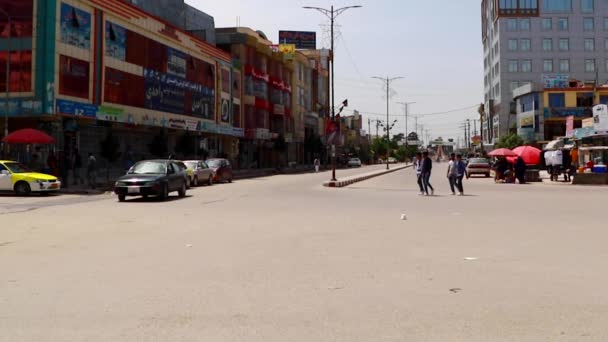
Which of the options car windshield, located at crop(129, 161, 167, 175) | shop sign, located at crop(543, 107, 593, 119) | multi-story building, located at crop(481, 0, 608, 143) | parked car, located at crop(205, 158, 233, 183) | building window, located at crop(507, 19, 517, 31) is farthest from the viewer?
building window, located at crop(507, 19, 517, 31)

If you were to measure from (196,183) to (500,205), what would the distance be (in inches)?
737

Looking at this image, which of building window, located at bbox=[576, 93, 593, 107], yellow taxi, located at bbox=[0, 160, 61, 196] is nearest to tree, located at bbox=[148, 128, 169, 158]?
yellow taxi, located at bbox=[0, 160, 61, 196]

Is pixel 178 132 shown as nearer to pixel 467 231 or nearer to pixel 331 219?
pixel 331 219

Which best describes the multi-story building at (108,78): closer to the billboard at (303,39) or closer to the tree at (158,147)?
the tree at (158,147)

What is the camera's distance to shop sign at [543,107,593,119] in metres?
75.3

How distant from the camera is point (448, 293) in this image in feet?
20.4

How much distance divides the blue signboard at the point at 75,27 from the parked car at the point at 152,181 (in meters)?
16.3

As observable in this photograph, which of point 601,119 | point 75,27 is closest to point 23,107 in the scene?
point 75,27

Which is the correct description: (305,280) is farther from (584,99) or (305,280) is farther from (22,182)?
(584,99)

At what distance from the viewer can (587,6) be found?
98125 mm

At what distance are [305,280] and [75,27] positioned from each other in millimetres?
33427

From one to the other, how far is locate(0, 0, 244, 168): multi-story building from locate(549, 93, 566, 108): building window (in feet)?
149

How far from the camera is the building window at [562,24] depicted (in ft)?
323

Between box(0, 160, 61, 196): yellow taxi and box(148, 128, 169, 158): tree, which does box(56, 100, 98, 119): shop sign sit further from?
box(0, 160, 61, 196): yellow taxi
